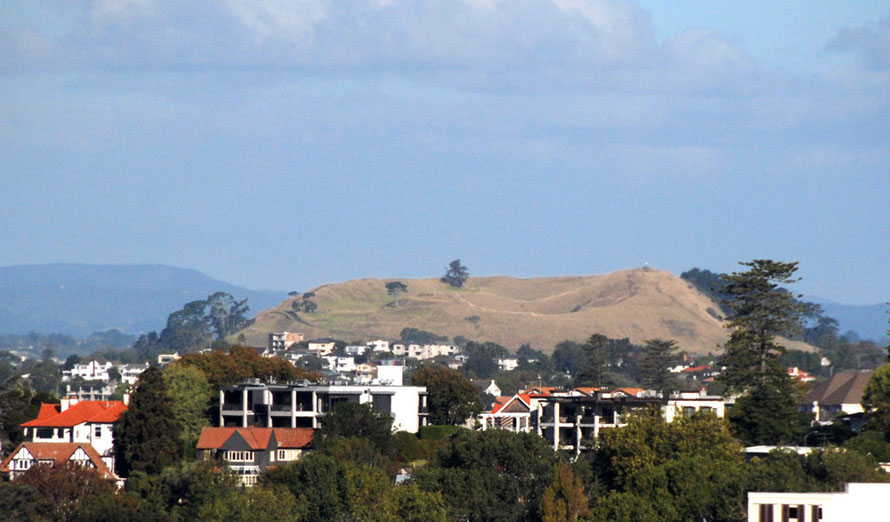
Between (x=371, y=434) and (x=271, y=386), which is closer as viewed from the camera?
(x=371, y=434)

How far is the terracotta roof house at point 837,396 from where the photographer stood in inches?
4894

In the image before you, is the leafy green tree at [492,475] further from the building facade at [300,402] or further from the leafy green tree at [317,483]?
the building facade at [300,402]

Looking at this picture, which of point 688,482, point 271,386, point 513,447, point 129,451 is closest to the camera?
point 688,482

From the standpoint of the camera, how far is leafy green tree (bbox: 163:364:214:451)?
99.2m

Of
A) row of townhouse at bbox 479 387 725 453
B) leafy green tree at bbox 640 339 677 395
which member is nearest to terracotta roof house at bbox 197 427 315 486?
row of townhouse at bbox 479 387 725 453

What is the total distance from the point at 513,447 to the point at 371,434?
48.6 feet

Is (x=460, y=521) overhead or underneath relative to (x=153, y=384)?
underneath

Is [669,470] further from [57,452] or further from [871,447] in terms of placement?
[57,452]

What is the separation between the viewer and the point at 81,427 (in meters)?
98.5

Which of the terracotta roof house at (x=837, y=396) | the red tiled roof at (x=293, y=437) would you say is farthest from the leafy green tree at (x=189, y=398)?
the terracotta roof house at (x=837, y=396)

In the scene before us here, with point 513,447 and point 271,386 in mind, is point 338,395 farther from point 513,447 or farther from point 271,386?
point 513,447

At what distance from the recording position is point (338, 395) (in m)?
103

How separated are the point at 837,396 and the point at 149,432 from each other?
64111mm

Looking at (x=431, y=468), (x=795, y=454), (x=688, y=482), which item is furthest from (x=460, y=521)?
(x=795, y=454)
